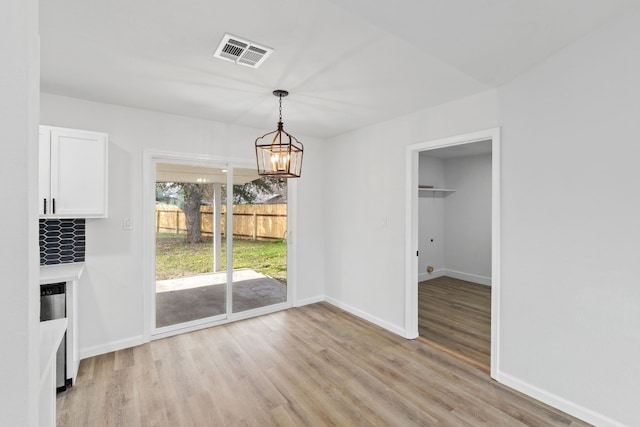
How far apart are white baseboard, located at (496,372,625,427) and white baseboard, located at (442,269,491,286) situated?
3343mm

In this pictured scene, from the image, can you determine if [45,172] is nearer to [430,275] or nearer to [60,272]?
[60,272]

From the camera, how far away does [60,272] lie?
270cm

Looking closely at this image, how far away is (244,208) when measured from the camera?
4.22 meters

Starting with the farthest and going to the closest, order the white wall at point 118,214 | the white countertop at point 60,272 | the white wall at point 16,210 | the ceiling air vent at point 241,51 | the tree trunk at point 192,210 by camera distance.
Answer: the tree trunk at point 192,210
the white wall at point 118,214
the white countertop at point 60,272
the ceiling air vent at point 241,51
the white wall at point 16,210

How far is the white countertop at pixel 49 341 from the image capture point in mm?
1095

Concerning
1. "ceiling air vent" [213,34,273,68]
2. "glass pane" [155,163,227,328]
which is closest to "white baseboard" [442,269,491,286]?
"glass pane" [155,163,227,328]

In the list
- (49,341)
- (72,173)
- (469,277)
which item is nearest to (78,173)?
(72,173)

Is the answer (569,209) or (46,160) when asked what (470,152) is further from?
(46,160)

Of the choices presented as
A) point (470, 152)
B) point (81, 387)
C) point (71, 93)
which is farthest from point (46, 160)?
point (470, 152)

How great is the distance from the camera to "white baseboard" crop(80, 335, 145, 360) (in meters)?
3.10

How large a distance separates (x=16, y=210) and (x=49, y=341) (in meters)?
0.89

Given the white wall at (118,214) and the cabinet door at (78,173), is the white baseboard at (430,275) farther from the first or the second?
the cabinet door at (78,173)

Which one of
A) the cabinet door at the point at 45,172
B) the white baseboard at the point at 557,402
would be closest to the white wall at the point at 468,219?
the white baseboard at the point at 557,402

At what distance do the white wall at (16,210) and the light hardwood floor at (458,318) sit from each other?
129 inches
